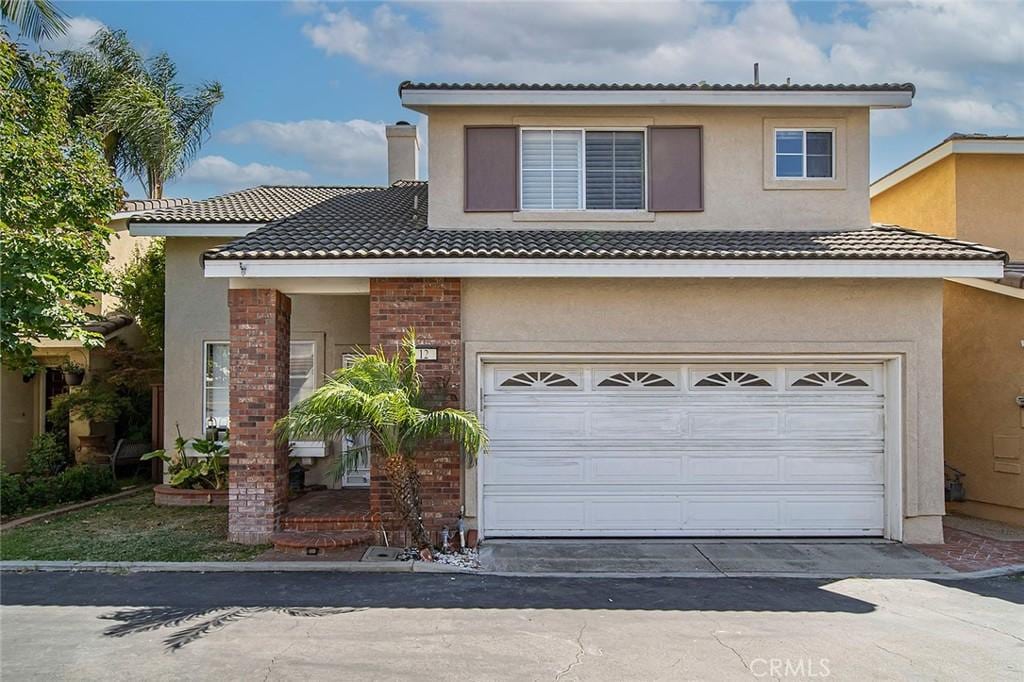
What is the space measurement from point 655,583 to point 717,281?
12.8ft

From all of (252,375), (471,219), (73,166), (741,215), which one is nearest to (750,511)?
(741,215)

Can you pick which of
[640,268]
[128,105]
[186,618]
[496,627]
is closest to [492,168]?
[640,268]

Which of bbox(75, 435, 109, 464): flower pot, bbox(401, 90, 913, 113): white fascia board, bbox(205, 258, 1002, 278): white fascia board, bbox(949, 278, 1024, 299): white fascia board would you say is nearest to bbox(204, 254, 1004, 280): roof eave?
bbox(205, 258, 1002, 278): white fascia board

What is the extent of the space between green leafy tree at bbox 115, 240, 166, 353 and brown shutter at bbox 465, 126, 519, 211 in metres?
7.78

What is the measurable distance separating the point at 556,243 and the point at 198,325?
7092 millimetres

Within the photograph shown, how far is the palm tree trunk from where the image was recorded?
28.8 ft

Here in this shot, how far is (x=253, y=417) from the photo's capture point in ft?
30.6

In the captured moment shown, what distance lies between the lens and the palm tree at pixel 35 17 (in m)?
12.3

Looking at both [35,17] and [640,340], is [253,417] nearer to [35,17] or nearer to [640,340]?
[640,340]

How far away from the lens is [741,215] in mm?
10750

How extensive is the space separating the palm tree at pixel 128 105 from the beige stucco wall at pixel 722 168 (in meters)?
15.9

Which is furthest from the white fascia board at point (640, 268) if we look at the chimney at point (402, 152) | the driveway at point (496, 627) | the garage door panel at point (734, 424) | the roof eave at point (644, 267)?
the chimney at point (402, 152)

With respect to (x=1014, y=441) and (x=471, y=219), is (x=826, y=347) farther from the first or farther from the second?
(x=471, y=219)

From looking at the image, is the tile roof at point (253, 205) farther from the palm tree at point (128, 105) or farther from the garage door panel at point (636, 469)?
the palm tree at point (128, 105)
